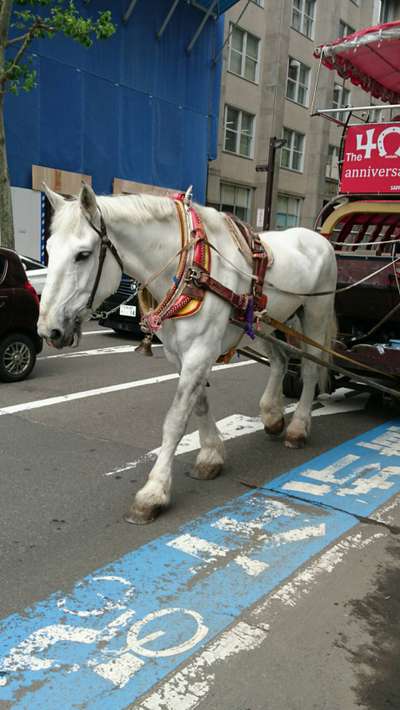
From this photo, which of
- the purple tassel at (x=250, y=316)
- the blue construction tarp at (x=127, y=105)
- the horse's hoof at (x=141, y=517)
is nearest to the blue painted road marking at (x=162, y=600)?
the horse's hoof at (x=141, y=517)

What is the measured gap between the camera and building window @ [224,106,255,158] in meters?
26.0

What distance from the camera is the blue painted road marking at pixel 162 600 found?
2.36 metres

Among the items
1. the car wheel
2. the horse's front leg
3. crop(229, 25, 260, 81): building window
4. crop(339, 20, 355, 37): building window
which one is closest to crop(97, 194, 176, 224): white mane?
the horse's front leg

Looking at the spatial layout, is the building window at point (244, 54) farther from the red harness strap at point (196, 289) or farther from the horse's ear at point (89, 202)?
the horse's ear at point (89, 202)

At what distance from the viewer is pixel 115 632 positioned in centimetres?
265

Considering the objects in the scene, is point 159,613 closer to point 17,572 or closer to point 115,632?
point 115,632

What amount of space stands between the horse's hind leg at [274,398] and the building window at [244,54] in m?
23.3

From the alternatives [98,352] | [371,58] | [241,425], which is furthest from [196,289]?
[98,352]

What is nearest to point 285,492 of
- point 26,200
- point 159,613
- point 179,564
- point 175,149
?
point 179,564

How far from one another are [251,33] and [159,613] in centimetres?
2803

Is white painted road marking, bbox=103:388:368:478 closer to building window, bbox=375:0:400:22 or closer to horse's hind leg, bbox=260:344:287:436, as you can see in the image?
horse's hind leg, bbox=260:344:287:436

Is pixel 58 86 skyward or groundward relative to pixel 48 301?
skyward

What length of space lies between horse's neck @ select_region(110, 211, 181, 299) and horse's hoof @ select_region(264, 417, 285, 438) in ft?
7.08

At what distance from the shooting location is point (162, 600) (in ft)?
9.55
